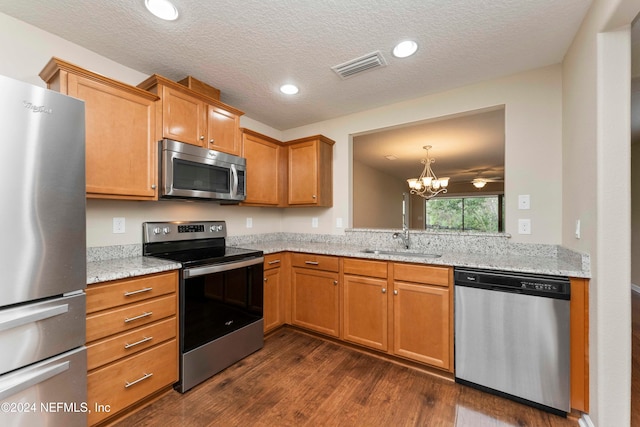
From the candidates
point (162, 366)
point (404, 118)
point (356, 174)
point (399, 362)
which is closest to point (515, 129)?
point (404, 118)

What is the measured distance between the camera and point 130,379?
63.6 inches

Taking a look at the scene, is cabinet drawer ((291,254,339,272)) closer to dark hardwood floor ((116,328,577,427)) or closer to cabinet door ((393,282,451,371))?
cabinet door ((393,282,451,371))

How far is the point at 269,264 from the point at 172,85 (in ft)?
5.52

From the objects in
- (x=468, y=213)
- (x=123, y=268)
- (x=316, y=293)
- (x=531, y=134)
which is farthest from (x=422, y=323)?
(x=468, y=213)

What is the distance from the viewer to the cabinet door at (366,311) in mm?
2258

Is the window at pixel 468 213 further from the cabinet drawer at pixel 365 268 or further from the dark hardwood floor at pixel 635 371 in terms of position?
the cabinet drawer at pixel 365 268

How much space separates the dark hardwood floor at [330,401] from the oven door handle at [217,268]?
31.6 inches

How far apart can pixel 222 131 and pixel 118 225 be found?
1105 mm

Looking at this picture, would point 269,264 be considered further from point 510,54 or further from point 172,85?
point 510,54

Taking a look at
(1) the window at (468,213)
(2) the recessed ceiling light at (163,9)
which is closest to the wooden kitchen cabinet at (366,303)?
(2) the recessed ceiling light at (163,9)

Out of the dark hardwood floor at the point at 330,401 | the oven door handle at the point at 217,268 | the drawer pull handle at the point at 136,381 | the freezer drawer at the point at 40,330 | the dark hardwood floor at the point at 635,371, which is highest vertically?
the oven door handle at the point at 217,268

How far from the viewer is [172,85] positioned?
201 cm

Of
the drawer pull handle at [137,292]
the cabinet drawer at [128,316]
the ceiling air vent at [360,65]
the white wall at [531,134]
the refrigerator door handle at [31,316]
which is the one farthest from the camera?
the white wall at [531,134]

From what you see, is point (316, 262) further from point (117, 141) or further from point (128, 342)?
point (117, 141)
